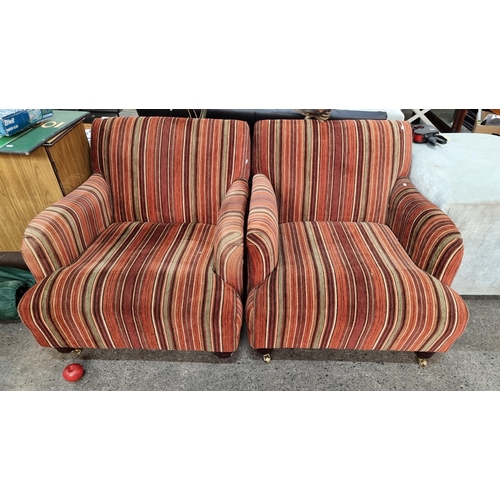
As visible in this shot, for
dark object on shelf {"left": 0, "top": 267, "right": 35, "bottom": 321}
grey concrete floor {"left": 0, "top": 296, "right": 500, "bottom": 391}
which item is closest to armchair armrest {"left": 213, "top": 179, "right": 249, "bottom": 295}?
grey concrete floor {"left": 0, "top": 296, "right": 500, "bottom": 391}

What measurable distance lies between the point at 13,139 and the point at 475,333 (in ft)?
6.68

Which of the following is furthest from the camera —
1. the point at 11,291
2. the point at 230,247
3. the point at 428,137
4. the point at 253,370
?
the point at 428,137

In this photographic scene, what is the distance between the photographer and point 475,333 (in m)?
1.50

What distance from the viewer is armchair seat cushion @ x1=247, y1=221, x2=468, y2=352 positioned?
1.15 meters

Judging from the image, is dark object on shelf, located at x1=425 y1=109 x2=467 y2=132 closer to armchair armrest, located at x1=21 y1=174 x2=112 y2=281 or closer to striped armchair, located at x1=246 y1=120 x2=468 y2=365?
striped armchair, located at x1=246 y1=120 x2=468 y2=365

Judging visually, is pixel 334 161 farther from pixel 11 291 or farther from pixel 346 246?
pixel 11 291

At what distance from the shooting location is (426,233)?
4.10 ft

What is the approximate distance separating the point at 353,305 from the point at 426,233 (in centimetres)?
39

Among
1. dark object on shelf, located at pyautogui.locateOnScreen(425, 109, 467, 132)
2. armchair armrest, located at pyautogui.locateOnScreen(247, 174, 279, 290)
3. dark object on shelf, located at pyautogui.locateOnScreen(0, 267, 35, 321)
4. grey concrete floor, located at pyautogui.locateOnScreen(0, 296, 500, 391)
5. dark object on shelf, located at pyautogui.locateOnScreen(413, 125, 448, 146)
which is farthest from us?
dark object on shelf, located at pyautogui.locateOnScreen(425, 109, 467, 132)

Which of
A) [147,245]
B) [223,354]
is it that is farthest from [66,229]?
[223,354]

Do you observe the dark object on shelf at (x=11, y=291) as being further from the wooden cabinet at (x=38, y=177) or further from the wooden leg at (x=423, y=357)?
the wooden leg at (x=423, y=357)

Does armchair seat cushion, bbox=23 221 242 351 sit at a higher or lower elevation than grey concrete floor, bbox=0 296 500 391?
higher

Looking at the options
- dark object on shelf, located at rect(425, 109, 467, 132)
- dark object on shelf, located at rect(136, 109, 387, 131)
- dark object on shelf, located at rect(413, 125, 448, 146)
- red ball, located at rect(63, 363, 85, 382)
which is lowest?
red ball, located at rect(63, 363, 85, 382)

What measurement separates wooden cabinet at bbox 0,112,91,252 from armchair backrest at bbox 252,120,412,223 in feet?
2.57
